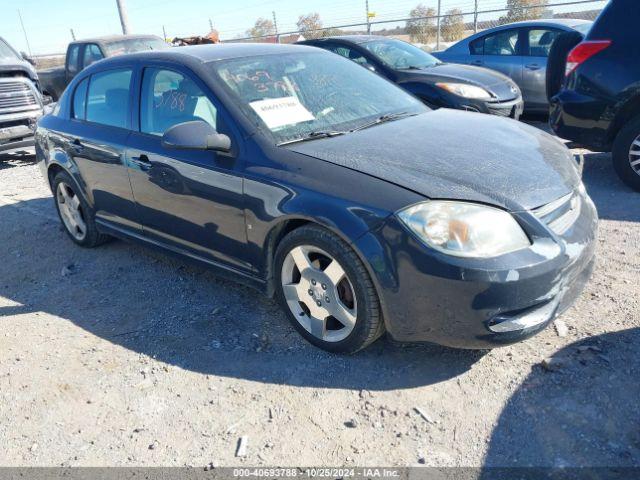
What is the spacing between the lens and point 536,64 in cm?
820

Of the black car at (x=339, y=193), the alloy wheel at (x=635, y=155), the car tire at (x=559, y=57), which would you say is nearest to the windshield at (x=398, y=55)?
the car tire at (x=559, y=57)

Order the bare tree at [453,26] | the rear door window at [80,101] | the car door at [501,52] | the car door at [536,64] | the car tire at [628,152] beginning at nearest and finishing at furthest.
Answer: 1. the rear door window at [80,101]
2. the car tire at [628,152]
3. the car door at [536,64]
4. the car door at [501,52]
5. the bare tree at [453,26]

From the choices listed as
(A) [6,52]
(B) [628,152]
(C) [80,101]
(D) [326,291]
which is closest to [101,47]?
(A) [6,52]

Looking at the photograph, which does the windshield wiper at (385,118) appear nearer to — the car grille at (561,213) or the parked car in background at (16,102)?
the car grille at (561,213)

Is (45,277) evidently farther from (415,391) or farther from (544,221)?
(544,221)

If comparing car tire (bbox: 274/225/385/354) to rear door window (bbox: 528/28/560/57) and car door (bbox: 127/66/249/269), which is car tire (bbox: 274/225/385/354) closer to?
car door (bbox: 127/66/249/269)

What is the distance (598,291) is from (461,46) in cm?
670

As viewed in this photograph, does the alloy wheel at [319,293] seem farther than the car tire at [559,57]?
No

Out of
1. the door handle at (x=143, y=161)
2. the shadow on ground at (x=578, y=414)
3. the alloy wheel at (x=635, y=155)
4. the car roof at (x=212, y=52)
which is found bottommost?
the shadow on ground at (x=578, y=414)

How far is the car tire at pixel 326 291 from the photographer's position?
2754mm

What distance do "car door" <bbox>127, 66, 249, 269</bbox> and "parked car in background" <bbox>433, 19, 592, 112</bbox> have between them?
6243 mm

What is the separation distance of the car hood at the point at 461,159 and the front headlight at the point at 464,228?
63 mm

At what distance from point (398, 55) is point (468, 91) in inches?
58.2

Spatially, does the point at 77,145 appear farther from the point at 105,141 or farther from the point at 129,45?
the point at 129,45
